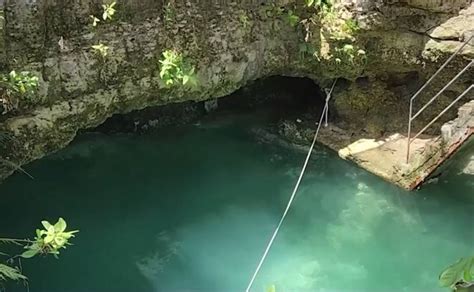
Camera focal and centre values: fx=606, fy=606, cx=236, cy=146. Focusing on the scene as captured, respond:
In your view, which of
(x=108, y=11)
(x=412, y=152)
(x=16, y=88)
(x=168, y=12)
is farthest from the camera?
(x=412, y=152)

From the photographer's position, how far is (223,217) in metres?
6.22

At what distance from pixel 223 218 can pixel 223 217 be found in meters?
0.02

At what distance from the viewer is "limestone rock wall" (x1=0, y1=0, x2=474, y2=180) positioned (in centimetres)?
509

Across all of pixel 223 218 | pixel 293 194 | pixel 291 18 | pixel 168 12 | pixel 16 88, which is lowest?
pixel 223 218

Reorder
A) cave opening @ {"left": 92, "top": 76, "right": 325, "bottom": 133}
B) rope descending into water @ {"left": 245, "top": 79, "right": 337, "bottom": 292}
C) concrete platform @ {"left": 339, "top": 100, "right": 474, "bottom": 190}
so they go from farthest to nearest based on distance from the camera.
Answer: cave opening @ {"left": 92, "top": 76, "right": 325, "bottom": 133} → concrete platform @ {"left": 339, "top": 100, "right": 474, "bottom": 190} → rope descending into water @ {"left": 245, "top": 79, "right": 337, "bottom": 292}

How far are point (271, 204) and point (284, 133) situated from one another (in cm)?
128

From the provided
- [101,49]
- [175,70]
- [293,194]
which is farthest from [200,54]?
[293,194]

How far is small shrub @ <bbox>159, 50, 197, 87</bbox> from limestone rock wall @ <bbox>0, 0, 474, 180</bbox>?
0.09 meters

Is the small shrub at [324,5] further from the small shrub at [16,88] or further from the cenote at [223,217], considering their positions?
the small shrub at [16,88]

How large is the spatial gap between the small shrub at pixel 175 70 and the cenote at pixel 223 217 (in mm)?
1407

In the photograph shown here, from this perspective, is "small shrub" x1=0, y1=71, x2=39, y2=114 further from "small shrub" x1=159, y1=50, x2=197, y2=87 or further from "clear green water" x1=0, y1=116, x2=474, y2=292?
"clear green water" x1=0, y1=116, x2=474, y2=292

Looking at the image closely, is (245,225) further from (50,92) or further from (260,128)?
(50,92)

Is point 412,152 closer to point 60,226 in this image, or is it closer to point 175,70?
point 175,70

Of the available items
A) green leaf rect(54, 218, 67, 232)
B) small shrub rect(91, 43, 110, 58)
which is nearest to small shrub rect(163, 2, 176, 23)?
small shrub rect(91, 43, 110, 58)
